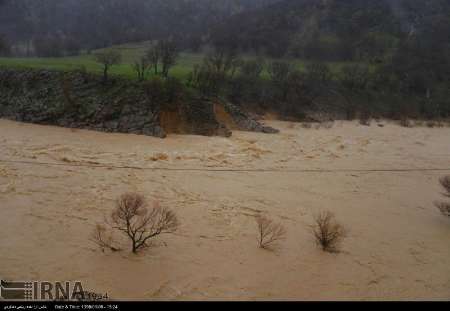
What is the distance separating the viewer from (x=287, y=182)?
16.9 m

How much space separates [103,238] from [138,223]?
1.21m

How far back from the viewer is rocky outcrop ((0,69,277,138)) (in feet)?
84.8

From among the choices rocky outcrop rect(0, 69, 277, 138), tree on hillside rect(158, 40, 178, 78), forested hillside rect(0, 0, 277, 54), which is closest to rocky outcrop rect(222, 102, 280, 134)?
rocky outcrop rect(0, 69, 277, 138)

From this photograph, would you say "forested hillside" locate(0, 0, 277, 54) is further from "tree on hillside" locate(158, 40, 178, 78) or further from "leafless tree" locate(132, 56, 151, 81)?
"leafless tree" locate(132, 56, 151, 81)

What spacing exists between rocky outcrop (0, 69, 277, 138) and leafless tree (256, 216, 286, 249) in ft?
47.0

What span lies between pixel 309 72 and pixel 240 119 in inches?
749

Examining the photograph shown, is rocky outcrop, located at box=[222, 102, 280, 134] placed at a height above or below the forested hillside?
below

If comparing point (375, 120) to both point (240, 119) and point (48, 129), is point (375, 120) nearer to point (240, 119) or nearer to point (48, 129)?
point (240, 119)

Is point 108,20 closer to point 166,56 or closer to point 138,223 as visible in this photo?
point 166,56

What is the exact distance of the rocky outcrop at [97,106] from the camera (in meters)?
25.9

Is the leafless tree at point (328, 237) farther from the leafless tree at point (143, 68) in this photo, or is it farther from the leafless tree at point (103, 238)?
the leafless tree at point (143, 68)

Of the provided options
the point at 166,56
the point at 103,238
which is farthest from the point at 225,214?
the point at 166,56

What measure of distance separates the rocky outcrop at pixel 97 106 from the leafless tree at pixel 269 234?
1431 centimetres

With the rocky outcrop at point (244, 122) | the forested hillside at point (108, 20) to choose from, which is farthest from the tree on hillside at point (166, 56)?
the forested hillside at point (108, 20)
